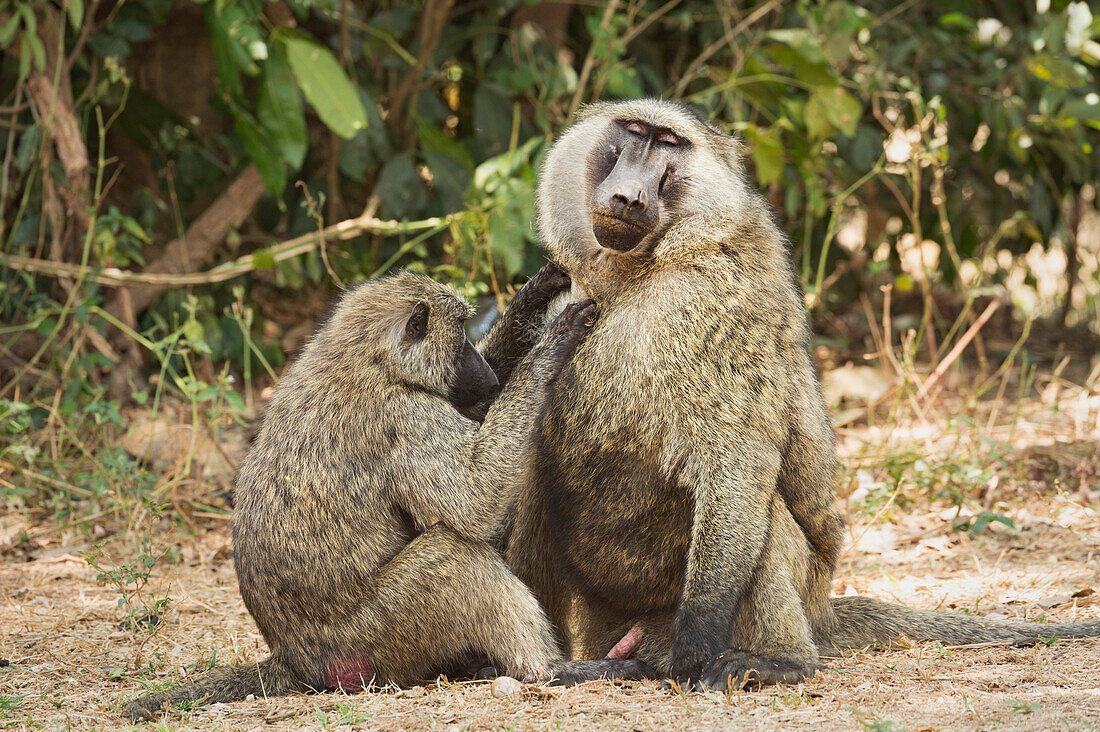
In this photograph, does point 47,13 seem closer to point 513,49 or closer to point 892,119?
point 513,49

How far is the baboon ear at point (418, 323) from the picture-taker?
323 centimetres

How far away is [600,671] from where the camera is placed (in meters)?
2.93

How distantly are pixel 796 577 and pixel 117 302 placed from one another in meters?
3.87

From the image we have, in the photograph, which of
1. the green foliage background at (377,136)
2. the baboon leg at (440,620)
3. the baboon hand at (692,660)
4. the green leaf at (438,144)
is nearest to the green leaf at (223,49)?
the green foliage background at (377,136)

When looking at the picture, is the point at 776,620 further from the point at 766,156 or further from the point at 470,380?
the point at 766,156

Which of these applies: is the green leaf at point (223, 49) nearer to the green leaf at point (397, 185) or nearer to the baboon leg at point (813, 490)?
the green leaf at point (397, 185)

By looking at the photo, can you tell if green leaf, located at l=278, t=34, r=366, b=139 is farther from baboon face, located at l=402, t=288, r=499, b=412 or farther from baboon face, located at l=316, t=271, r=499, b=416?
baboon face, located at l=402, t=288, r=499, b=412

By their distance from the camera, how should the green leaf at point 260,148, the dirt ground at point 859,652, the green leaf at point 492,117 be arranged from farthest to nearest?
the green leaf at point 492,117, the green leaf at point 260,148, the dirt ground at point 859,652

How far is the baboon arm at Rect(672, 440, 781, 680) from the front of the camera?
2738mm

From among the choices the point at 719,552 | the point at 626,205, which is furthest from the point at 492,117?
the point at 719,552

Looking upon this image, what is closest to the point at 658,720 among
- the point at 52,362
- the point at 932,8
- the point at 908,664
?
the point at 908,664

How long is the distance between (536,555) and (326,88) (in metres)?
2.26

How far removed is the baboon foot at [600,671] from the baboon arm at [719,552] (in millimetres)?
209

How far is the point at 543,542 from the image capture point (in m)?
3.18
